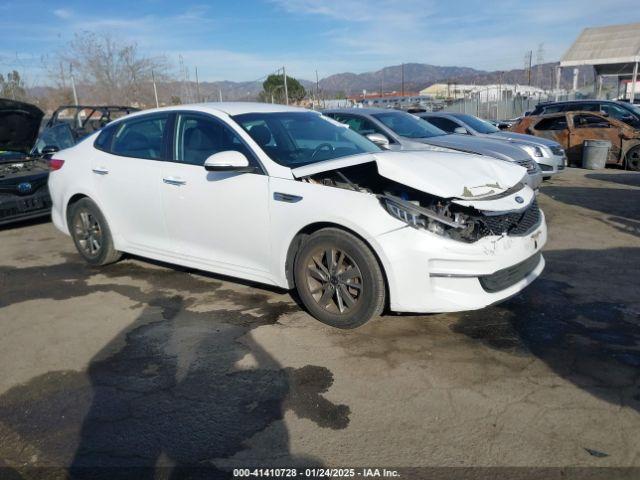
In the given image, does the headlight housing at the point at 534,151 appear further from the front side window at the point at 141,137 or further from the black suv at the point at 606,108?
the front side window at the point at 141,137

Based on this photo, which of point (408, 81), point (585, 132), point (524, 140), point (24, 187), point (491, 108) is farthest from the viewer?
point (408, 81)

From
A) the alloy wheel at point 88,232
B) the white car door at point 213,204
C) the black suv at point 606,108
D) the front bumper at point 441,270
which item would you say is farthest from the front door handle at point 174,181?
the black suv at point 606,108

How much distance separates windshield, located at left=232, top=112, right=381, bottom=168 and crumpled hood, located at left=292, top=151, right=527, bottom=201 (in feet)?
1.18

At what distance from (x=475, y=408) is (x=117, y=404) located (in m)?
2.08

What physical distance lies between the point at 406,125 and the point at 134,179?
565cm

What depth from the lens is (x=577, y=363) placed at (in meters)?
3.33

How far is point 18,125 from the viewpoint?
25.0ft

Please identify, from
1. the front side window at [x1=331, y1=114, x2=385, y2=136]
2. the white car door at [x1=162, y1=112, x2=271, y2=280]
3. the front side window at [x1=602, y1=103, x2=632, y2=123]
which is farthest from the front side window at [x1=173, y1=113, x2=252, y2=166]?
the front side window at [x1=602, y1=103, x2=632, y2=123]

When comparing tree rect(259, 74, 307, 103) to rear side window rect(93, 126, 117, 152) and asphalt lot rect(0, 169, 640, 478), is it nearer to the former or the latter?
rear side window rect(93, 126, 117, 152)

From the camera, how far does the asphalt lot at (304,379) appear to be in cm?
259

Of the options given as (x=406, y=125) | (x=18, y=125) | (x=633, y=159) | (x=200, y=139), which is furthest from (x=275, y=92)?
(x=200, y=139)

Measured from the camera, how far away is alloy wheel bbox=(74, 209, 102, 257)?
5.58 metres

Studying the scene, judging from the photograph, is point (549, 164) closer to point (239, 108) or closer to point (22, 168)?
point (239, 108)

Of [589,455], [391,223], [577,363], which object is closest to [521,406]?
[589,455]
